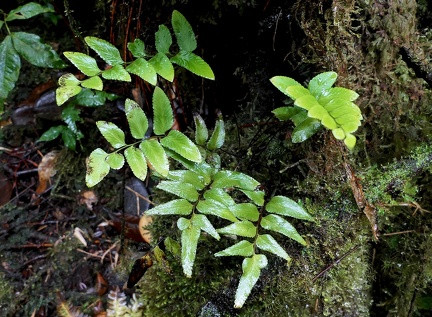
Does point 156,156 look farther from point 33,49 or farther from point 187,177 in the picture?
point 33,49

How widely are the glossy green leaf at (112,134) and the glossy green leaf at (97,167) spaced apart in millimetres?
104

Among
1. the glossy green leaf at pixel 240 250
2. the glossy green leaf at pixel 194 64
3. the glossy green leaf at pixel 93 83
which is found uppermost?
the glossy green leaf at pixel 194 64

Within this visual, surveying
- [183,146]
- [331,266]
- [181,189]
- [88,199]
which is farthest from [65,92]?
[88,199]

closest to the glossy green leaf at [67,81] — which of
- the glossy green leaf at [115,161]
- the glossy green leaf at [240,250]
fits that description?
the glossy green leaf at [115,161]

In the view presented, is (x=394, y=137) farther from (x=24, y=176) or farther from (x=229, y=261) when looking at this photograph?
(x=24, y=176)

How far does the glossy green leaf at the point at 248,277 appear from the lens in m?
1.49

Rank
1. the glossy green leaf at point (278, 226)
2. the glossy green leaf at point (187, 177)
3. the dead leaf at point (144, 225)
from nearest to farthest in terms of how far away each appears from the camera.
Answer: the glossy green leaf at point (278, 226) → the glossy green leaf at point (187, 177) → the dead leaf at point (144, 225)

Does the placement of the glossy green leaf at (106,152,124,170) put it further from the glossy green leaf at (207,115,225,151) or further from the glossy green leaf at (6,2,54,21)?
the glossy green leaf at (6,2,54,21)

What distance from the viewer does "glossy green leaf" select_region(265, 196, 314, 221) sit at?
1.64m

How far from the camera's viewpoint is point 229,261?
1864mm

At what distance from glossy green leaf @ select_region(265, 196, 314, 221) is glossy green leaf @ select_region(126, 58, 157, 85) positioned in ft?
2.50

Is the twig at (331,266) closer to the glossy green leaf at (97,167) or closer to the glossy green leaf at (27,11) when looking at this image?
the glossy green leaf at (97,167)

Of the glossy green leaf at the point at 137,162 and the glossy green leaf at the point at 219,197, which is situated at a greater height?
the glossy green leaf at the point at 137,162

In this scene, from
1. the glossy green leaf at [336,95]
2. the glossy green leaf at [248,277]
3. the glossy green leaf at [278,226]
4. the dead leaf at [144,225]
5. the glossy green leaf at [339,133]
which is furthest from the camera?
the dead leaf at [144,225]
